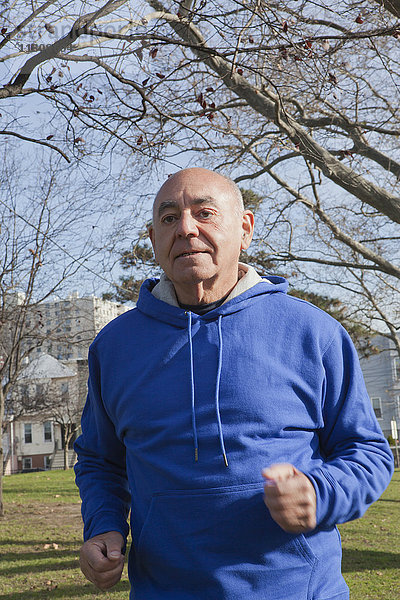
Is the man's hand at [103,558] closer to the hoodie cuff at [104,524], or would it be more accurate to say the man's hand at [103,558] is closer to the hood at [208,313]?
the hoodie cuff at [104,524]

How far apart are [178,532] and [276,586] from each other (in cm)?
30

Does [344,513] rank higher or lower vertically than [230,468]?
lower

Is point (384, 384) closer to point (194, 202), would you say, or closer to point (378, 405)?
point (378, 405)

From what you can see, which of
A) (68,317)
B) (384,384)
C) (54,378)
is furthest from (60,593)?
(54,378)

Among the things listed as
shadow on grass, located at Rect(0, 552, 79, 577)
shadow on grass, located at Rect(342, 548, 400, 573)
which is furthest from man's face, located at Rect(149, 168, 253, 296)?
shadow on grass, located at Rect(342, 548, 400, 573)

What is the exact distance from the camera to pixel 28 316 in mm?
13359

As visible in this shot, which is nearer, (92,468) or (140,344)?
(140,344)

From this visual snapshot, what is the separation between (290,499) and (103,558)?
0.61 metres

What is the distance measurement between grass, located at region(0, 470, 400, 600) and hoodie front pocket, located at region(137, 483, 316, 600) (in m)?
5.83

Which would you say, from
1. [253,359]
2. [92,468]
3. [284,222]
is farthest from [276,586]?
[284,222]

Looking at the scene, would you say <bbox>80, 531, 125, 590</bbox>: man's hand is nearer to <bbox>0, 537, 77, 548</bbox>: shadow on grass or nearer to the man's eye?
the man's eye

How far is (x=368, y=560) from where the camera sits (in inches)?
365

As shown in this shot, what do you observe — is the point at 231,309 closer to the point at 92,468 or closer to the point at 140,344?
the point at 140,344

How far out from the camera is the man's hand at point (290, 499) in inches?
62.7
